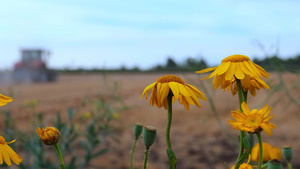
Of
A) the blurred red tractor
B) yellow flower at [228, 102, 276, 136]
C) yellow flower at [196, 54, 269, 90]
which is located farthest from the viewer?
the blurred red tractor

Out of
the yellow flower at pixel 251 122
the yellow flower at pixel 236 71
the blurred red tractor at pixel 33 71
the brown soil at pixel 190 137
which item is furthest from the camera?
the blurred red tractor at pixel 33 71

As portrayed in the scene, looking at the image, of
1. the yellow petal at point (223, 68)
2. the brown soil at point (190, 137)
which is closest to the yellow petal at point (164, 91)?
the yellow petal at point (223, 68)

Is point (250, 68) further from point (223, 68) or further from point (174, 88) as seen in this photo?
point (174, 88)

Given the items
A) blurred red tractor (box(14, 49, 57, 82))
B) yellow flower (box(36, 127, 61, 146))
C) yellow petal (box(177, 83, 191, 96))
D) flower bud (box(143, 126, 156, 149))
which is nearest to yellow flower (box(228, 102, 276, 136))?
yellow petal (box(177, 83, 191, 96))

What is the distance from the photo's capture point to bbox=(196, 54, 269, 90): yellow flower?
771mm

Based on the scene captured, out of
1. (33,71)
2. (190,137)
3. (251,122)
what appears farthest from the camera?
(33,71)

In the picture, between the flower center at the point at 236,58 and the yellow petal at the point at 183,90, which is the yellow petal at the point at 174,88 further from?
the flower center at the point at 236,58

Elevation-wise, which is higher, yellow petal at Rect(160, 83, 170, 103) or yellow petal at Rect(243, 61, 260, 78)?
yellow petal at Rect(243, 61, 260, 78)

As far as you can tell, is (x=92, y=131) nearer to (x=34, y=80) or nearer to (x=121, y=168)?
(x=121, y=168)

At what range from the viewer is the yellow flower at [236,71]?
0.77 metres

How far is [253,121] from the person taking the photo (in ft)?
2.25

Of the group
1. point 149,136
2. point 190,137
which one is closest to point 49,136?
point 149,136

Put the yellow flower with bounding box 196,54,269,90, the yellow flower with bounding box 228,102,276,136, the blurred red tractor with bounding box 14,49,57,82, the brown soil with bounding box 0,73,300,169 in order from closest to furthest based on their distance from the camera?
the yellow flower with bounding box 228,102,276,136 → the yellow flower with bounding box 196,54,269,90 → the brown soil with bounding box 0,73,300,169 → the blurred red tractor with bounding box 14,49,57,82

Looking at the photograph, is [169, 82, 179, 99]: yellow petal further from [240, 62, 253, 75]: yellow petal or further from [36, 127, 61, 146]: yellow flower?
[36, 127, 61, 146]: yellow flower
